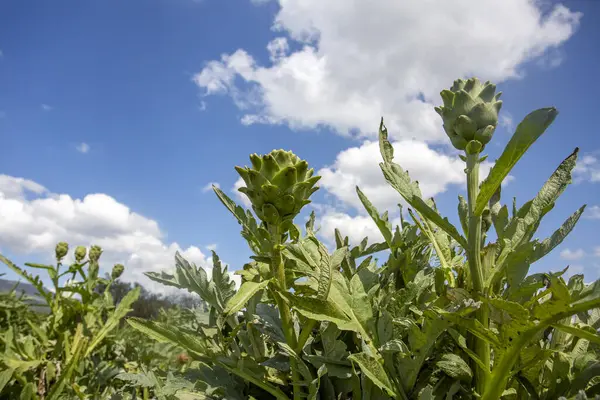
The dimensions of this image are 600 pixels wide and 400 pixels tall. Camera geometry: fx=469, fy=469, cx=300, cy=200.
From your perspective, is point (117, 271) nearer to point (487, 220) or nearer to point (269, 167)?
point (269, 167)

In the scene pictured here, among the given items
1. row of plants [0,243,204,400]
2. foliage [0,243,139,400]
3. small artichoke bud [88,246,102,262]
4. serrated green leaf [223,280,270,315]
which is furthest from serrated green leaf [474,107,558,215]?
small artichoke bud [88,246,102,262]

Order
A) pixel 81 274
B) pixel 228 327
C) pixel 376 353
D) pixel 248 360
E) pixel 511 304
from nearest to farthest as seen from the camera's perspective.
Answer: pixel 511 304
pixel 376 353
pixel 248 360
pixel 228 327
pixel 81 274

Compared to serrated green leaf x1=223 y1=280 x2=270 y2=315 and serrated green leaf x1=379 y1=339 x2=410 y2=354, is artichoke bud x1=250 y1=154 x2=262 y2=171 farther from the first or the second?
serrated green leaf x1=379 y1=339 x2=410 y2=354

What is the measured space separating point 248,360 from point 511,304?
57 cm

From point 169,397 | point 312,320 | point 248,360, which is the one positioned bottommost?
point 169,397

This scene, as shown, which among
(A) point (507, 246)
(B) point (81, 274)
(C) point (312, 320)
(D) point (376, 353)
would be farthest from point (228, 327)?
(B) point (81, 274)

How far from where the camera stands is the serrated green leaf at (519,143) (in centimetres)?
84

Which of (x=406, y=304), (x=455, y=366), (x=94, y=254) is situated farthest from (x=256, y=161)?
(x=94, y=254)

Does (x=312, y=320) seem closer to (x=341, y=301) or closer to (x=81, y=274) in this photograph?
(x=341, y=301)

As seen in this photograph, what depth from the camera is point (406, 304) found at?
98cm

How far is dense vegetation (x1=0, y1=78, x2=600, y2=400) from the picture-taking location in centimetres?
86

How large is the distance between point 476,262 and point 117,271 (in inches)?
95.7

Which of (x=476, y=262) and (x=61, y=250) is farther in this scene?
(x=61, y=250)

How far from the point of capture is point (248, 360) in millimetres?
1040
